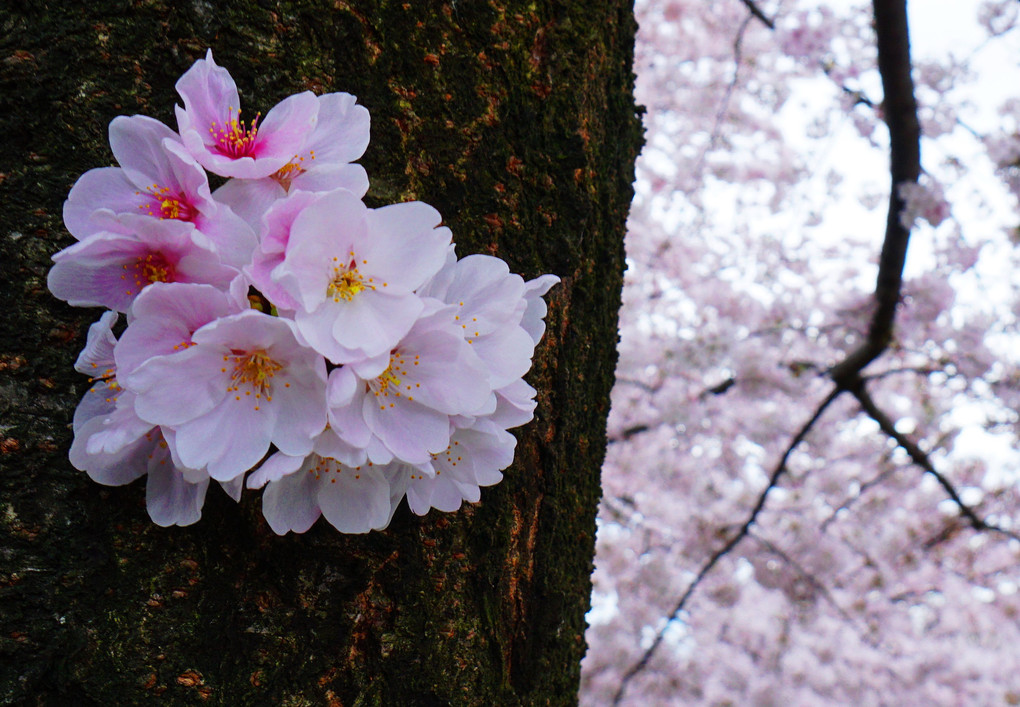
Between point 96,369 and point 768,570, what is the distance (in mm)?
6236

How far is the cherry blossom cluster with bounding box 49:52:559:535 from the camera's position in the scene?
2.19 ft

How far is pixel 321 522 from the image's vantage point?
2.69 feet

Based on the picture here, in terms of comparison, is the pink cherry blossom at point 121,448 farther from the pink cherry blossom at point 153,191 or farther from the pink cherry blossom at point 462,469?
the pink cherry blossom at point 462,469

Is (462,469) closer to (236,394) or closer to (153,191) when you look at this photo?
(236,394)

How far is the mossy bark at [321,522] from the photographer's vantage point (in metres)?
0.76

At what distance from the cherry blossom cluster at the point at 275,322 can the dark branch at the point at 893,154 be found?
9.82 ft

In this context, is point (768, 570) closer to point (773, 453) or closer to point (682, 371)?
point (773, 453)

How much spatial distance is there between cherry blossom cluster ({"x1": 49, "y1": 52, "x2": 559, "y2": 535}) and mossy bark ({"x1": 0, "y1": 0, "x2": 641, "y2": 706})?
0.08 metres

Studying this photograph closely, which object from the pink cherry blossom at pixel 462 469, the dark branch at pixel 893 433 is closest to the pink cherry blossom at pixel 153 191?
the pink cherry blossom at pixel 462 469

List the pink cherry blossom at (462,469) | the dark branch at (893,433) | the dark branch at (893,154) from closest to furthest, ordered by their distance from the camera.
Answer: the pink cherry blossom at (462,469) → the dark branch at (893,154) → the dark branch at (893,433)

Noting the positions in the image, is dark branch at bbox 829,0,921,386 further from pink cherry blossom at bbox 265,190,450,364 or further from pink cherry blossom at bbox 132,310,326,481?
pink cherry blossom at bbox 132,310,326,481

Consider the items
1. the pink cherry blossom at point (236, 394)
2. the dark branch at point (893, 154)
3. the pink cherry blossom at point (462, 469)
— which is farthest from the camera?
the dark branch at point (893, 154)

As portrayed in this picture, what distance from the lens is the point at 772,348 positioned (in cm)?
610

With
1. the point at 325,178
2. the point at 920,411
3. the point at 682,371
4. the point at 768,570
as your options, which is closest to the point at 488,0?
the point at 325,178
